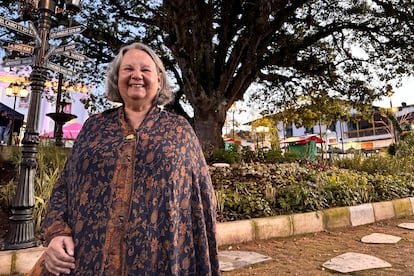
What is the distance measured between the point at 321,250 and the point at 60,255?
10.1ft

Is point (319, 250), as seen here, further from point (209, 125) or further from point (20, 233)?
point (209, 125)

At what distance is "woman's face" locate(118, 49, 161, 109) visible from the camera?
1420mm

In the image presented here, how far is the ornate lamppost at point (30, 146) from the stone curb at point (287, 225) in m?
0.20

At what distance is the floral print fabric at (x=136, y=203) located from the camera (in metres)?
1.16

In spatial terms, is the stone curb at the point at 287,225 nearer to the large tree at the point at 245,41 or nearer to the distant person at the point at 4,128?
the large tree at the point at 245,41

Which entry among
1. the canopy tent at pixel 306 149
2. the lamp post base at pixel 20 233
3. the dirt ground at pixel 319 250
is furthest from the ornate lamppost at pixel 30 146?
the canopy tent at pixel 306 149

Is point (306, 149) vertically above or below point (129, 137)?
above

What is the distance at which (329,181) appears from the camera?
5.25 metres

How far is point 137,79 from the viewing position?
142 centimetres

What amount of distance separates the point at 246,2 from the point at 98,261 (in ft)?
26.9

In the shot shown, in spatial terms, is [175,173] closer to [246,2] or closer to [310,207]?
[310,207]

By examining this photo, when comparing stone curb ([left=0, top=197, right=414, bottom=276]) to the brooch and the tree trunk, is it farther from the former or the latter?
the tree trunk

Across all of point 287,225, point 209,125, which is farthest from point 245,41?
point 287,225

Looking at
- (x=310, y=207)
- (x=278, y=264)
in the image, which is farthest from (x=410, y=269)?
(x=310, y=207)
